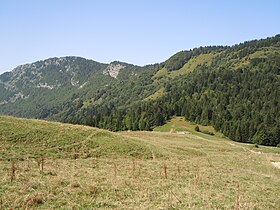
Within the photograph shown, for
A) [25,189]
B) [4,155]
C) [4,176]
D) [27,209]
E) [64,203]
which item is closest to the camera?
[27,209]

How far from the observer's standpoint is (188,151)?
148ft

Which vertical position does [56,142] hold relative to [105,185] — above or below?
above

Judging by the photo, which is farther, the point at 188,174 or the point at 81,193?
the point at 188,174

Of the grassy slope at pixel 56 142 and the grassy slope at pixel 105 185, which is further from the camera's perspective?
the grassy slope at pixel 56 142

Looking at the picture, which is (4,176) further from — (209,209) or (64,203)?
(209,209)

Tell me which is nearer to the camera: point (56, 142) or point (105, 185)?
point (105, 185)

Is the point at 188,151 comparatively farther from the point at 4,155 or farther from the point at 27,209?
the point at 27,209

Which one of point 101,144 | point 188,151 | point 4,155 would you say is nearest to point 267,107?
point 188,151

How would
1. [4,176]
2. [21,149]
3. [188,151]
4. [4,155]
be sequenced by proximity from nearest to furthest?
1. [4,176]
2. [4,155]
3. [21,149]
4. [188,151]

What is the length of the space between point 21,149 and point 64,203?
1755cm

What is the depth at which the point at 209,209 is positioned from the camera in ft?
48.7

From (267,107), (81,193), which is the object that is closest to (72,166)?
(81,193)

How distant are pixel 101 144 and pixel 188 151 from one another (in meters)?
15.7

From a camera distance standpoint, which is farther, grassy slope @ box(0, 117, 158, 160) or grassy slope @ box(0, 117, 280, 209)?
grassy slope @ box(0, 117, 158, 160)
